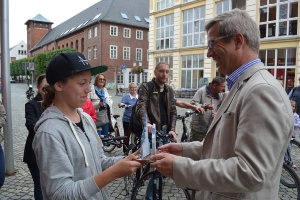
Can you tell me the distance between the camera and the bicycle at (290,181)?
388 cm

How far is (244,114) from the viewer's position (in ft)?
4.08

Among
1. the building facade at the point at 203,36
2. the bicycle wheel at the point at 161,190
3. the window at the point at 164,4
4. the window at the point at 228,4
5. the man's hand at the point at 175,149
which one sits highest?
the window at the point at 164,4

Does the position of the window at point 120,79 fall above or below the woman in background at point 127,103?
above

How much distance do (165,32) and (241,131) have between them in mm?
28132

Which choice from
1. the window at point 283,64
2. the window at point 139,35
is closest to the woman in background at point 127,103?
the window at point 283,64

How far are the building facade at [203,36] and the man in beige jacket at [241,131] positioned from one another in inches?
728

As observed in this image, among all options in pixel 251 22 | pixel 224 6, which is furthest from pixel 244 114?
pixel 224 6

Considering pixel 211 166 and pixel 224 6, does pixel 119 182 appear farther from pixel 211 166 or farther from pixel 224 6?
pixel 224 6

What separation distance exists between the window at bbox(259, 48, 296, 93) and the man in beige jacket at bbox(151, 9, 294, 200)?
1845 cm

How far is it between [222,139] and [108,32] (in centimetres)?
4270

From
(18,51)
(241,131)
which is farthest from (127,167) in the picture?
(18,51)

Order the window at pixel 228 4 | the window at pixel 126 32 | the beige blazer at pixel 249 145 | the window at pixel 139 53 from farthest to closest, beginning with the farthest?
1. the window at pixel 139 53
2. the window at pixel 126 32
3. the window at pixel 228 4
4. the beige blazer at pixel 249 145

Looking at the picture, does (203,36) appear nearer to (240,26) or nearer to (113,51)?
(113,51)

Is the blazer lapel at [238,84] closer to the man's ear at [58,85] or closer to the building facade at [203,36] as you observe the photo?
the man's ear at [58,85]
